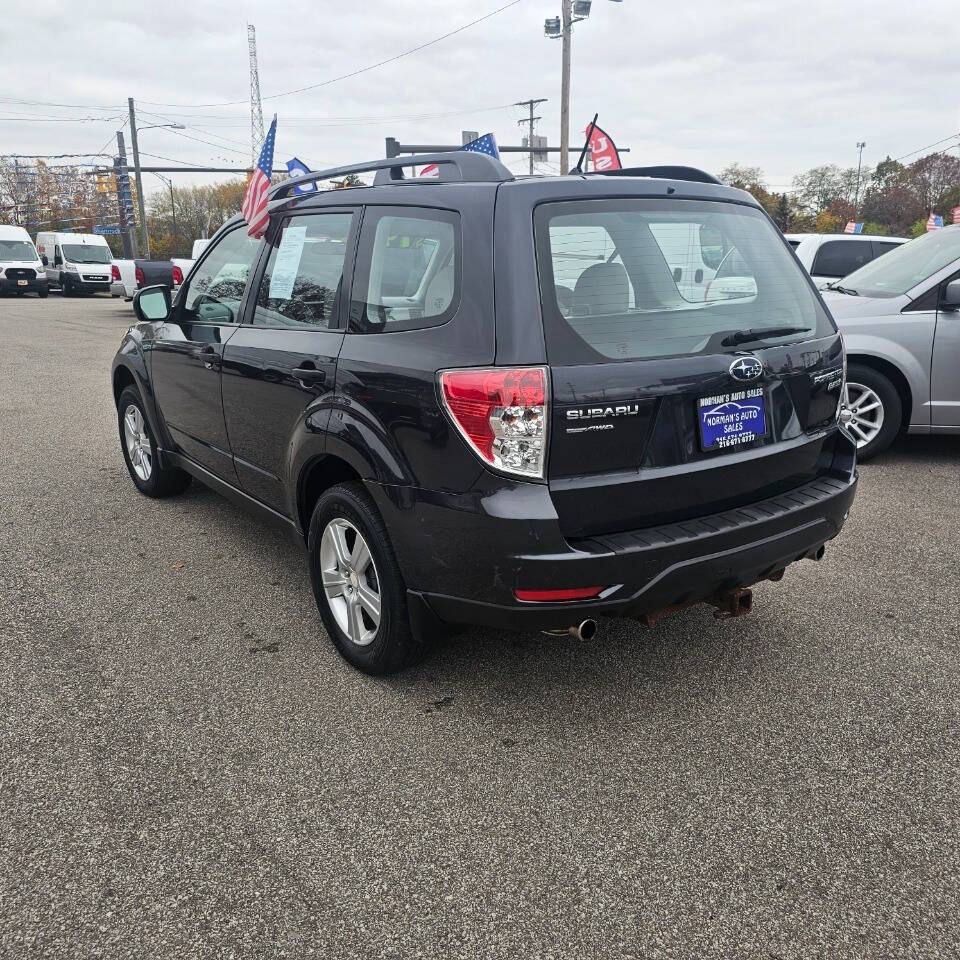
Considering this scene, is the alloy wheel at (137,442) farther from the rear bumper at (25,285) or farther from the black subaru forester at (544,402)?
the rear bumper at (25,285)

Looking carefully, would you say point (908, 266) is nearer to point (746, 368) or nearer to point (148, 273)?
point (746, 368)

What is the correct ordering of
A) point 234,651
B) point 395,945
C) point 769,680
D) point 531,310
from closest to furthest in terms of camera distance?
point 395,945 < point 531,310 < point 769,680 < point 234,651

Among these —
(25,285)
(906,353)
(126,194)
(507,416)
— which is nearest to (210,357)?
(507,416)

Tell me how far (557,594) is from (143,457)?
390 centimetres

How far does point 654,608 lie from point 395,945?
124 cm

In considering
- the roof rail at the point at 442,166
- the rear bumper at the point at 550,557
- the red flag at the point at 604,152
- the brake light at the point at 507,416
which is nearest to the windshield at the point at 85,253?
the red flag at the point at 604,152

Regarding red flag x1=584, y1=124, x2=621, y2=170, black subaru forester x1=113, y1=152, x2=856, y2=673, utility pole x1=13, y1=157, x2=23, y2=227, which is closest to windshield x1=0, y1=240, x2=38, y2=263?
red flag x1=584, y1=124, x2=621, y2=170

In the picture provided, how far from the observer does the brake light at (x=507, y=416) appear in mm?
2479

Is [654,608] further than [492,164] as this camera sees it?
No

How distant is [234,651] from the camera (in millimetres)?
3516

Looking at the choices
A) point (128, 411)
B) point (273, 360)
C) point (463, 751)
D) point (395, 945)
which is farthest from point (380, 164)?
point (128, 411)

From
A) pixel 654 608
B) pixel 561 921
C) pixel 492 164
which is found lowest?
pixel 561 921

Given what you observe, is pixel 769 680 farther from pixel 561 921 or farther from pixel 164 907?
pixel 164 907

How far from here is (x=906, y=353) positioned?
20.2 feet
